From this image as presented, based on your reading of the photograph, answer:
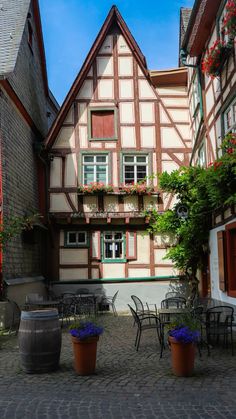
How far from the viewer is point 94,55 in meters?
15.8

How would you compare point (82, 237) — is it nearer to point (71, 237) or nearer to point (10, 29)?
point (71, 237)

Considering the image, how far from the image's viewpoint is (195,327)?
6.27m

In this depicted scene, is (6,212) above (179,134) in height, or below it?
below

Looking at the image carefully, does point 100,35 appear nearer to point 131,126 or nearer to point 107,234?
point 131,126

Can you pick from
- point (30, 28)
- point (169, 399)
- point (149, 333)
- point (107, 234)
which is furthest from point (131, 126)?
point (169, 399)

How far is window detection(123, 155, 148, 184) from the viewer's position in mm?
15484

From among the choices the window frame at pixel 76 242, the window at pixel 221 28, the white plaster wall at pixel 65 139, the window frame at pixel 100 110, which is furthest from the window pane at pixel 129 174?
the window at pixel 221 28

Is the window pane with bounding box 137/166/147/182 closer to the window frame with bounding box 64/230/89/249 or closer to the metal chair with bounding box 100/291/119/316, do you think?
the window frame with bounding box 64/230/89/249

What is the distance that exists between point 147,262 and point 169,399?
999 cm

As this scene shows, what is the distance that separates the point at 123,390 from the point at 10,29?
1213 cm

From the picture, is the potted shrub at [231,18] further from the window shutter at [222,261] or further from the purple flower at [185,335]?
the purple flower at [185,335]

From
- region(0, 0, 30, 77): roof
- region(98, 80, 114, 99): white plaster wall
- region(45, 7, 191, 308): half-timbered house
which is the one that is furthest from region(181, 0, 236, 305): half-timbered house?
region(0, 0, 30, 77): roof

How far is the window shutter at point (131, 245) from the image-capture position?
15117 mm

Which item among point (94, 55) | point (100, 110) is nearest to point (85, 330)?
point (100, 110)
